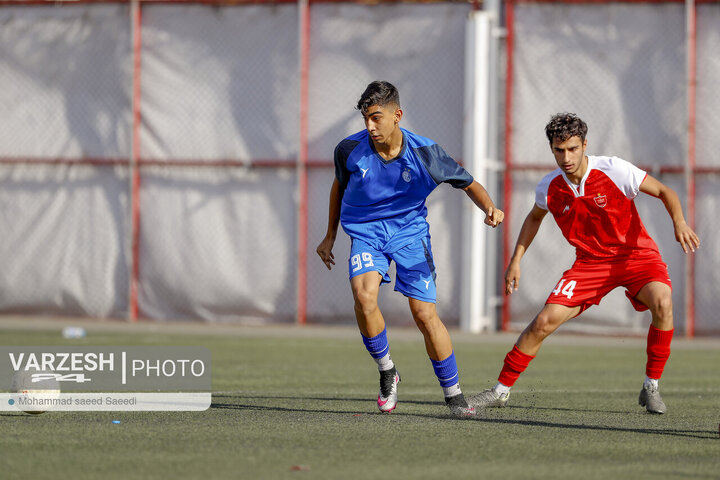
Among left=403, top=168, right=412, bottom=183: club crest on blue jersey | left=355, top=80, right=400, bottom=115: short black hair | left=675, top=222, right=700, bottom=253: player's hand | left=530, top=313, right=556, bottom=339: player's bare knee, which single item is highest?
left=355, top=80, right=400, bottom=115: short black hair

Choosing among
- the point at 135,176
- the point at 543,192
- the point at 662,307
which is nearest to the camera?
the point at 662,307

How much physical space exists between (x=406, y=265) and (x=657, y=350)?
5.20 feet

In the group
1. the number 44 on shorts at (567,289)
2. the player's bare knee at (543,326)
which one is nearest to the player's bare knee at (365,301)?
the player's bare knee at (543,326)

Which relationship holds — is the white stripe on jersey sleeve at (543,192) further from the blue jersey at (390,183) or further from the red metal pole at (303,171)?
the red metal pole at (303,171)

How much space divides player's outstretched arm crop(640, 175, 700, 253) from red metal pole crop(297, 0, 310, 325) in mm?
8600

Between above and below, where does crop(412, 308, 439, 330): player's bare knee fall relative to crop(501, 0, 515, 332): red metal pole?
below

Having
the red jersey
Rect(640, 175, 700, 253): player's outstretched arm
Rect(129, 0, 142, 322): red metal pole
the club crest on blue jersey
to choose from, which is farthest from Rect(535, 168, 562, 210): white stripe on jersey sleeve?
Rect(129, 0, 142, 322): red metal pole

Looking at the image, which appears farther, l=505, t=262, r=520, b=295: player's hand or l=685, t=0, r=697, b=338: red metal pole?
l=685, t=0, r=697, b=338: red metal pole

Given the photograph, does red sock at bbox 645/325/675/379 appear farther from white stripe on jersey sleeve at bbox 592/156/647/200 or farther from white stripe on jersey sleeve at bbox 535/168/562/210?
white stripe on jersey sleeve at bbox 535/168/562/210

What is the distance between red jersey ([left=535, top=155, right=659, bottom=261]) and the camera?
6.70 m

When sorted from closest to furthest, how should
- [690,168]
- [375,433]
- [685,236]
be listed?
[375,433]
[685,236]
[690,168]

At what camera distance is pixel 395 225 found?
261 inches

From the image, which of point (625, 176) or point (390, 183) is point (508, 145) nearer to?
point (625, 176)

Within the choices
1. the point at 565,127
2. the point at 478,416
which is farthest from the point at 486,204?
the point at 478,416
